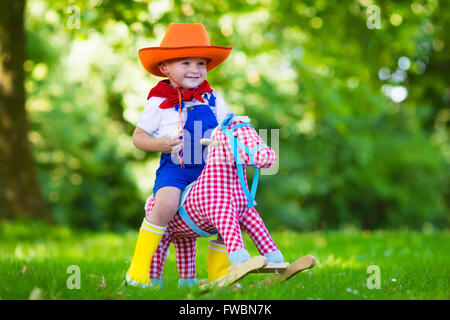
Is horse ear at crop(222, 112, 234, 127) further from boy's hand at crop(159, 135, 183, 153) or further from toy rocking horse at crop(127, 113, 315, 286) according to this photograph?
boy's hand at crop(159, 135, 183, 153)

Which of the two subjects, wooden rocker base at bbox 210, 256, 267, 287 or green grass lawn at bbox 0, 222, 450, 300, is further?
green grass lawn at bbox 0, 222, 450, 300

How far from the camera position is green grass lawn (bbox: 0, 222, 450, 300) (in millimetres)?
3416

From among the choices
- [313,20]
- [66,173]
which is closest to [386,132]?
[66,173]

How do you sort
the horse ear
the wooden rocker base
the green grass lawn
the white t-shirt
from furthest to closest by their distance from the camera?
1. the white t-shirt
2. the horse ear
3. the green grass lawn
4. the wooden rocker base

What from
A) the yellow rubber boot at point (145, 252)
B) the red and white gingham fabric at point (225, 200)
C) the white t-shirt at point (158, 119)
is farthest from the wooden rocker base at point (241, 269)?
the white t-shirt at point (158, 119)

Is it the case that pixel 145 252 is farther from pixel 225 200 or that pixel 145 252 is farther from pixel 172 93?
pixel 172 93

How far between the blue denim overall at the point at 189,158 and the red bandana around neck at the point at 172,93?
59 mm

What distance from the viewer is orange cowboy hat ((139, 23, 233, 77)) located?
387 centimetres

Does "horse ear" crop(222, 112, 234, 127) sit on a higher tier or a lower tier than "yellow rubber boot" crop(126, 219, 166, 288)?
higher

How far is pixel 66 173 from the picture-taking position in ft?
58.3

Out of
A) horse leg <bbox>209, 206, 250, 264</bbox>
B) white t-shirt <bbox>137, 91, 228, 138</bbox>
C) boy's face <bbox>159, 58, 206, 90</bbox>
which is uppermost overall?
boy's face <bbox>159, 58, 206, 90</bbox>

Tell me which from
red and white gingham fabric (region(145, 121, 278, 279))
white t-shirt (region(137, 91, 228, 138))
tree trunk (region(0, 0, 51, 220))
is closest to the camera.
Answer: red and white gingham fabric (region(145, 121, 278, 279))

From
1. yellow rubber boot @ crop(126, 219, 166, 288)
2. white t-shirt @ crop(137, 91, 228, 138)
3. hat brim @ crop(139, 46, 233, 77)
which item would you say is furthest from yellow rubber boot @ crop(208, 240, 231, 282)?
hat brim @ crop(139, 46, 233, 77)

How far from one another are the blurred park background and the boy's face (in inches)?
108
